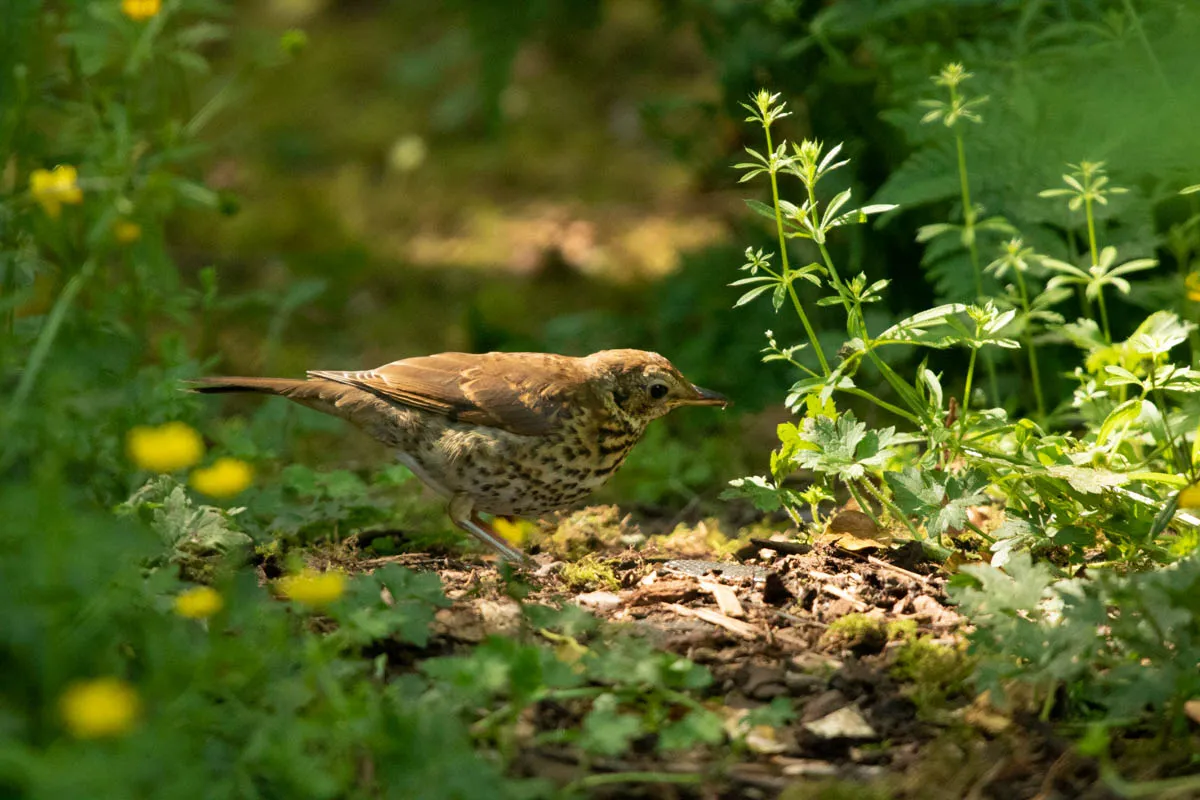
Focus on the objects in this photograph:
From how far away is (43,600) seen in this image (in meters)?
2.29

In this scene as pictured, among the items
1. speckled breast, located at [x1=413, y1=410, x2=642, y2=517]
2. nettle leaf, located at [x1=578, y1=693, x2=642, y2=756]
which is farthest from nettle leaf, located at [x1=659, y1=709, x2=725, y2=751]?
speckled breast, located at [x1=413, y1=410, x2=642, y2=517]

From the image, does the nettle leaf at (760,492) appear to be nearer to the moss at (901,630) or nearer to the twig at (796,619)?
the twig at (796,619)

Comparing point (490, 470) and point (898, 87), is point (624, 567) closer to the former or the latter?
point (490, 470)

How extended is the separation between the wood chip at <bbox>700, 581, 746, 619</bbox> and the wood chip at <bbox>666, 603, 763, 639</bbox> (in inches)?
1.0

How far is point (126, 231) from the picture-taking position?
397 centimetres

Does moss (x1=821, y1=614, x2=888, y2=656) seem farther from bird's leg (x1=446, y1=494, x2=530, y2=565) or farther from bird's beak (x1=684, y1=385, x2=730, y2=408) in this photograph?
bird's beak (x1=684, y1=385, x2=730, y2=408)

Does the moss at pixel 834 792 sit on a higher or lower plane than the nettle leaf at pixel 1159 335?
lower

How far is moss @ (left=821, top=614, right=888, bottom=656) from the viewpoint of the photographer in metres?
3.15

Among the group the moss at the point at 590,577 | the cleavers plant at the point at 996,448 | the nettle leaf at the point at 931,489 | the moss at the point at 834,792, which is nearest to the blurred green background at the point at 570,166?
the cleavers plant at the point at 996,448

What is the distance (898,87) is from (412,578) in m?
2.91

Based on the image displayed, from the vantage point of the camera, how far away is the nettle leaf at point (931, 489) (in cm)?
348

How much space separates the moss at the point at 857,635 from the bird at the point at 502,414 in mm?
1420

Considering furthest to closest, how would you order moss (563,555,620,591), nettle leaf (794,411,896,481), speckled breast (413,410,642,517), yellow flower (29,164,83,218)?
speckled breast (413,410,642,517) < moss (563,555,620,591) < nettle leaf (794,411,896,481) < yellow flower (29,164,83,218)

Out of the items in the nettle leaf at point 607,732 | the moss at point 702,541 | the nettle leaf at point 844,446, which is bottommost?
the moss at point 702,541
